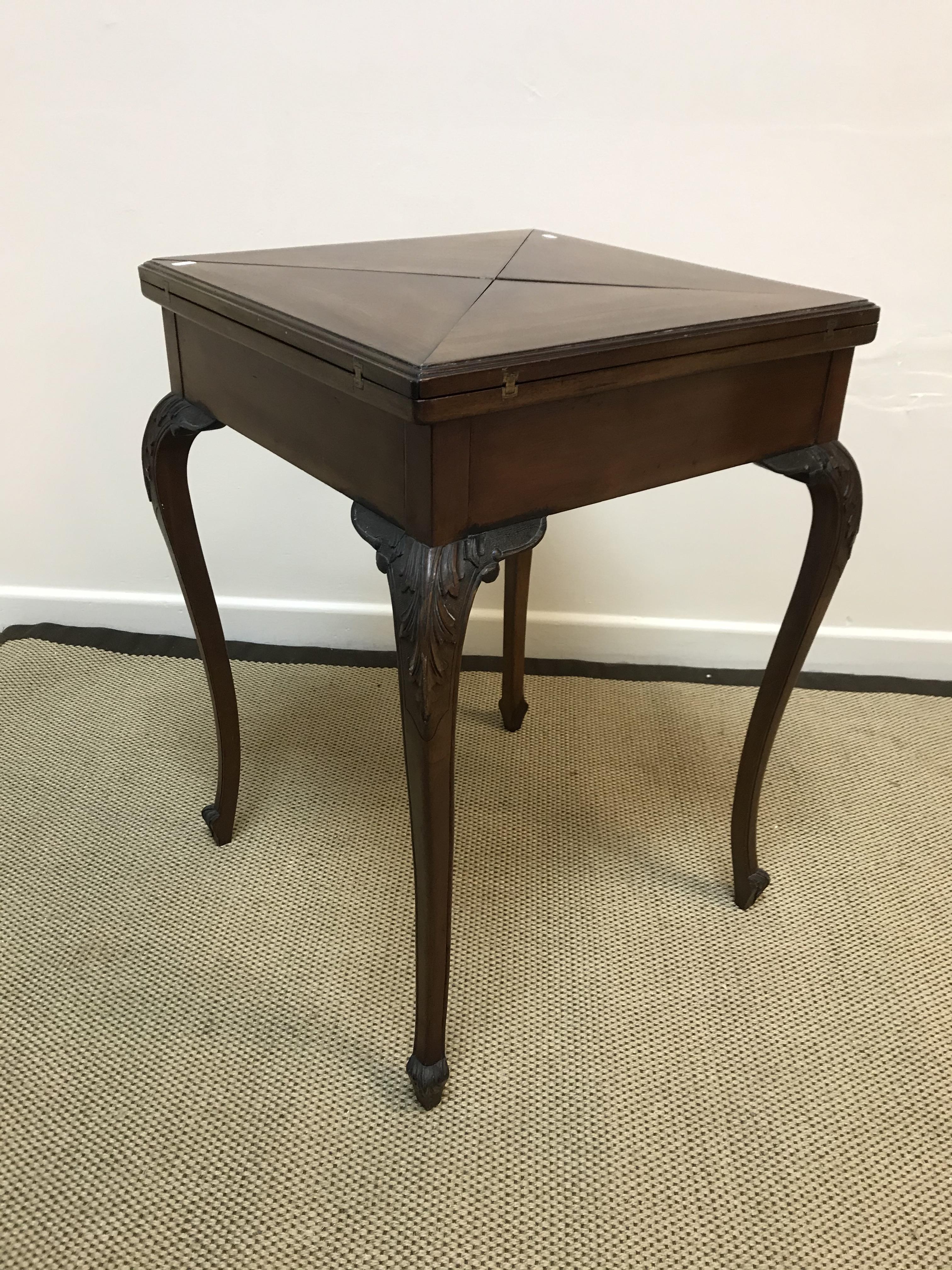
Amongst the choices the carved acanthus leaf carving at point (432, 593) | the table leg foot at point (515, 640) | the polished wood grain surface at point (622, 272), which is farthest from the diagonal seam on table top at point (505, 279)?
the table leg foot at point (515, 640)

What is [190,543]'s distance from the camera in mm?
1031

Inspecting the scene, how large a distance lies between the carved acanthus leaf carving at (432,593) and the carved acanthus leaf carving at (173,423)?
31 centimetres

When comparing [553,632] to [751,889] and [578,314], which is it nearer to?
[751,889]

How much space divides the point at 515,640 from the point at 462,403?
31.0 inches

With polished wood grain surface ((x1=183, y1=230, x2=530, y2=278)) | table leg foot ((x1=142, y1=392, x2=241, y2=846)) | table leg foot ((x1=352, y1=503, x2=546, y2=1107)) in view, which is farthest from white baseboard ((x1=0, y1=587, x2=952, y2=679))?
table leg foot ((x1=352, y1=503, x2=546, y2=1107))

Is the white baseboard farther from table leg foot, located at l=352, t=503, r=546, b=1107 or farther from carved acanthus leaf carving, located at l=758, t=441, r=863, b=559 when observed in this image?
table leg foot, located at l=352, t=503, r=546, b=1107

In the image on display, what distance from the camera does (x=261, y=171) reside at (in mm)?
1346

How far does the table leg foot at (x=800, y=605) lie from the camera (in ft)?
2.99

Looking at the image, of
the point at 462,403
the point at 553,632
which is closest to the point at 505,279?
the point at 462,403

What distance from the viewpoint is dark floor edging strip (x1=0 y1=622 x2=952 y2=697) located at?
1.63 m

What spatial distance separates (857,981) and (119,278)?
138cm

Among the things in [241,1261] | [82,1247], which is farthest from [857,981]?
[82,1247]

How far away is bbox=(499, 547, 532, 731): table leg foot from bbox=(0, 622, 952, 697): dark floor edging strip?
181mm

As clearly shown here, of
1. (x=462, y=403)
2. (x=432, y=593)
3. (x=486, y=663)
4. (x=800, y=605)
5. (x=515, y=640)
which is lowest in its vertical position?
(x=486, y=663)
